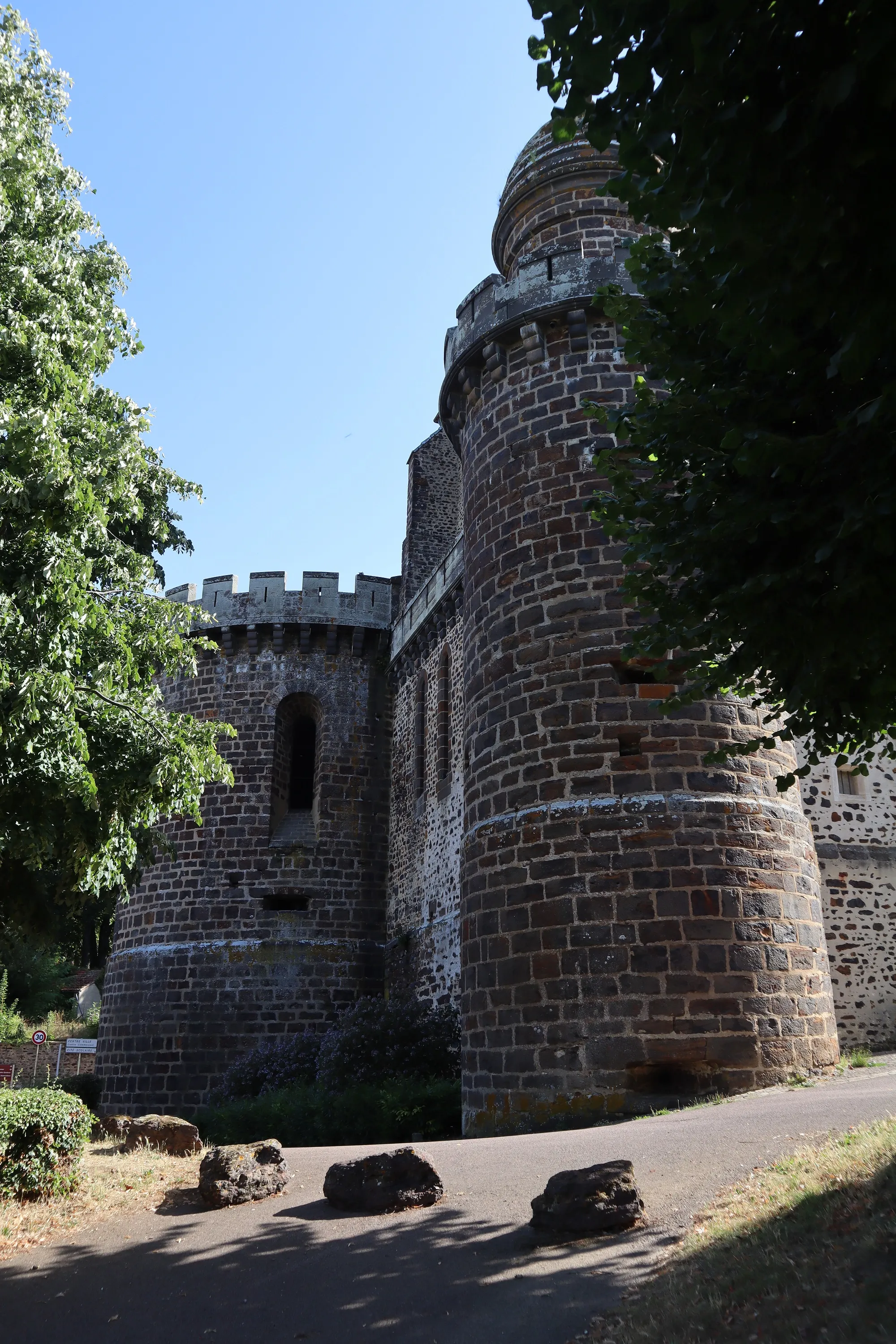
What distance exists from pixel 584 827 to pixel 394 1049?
5718 mm

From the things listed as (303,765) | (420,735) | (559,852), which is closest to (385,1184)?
(559,852)

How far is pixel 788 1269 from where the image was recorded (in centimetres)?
382

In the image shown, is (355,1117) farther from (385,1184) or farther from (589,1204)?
(589,1204)

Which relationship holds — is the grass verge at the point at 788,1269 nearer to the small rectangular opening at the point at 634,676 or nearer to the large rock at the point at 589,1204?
the large rock at the point at 589,1204

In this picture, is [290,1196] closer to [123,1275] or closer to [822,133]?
[123,1275]

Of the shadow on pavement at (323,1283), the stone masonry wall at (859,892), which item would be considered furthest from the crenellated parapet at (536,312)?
the shadow on pavement at (323,1283)

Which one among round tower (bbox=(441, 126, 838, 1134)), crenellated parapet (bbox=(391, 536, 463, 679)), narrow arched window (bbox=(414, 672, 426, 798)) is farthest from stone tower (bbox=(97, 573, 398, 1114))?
round tower (bbox=(441, 126, 838, 1134))

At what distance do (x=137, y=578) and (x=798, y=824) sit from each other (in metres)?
6.06

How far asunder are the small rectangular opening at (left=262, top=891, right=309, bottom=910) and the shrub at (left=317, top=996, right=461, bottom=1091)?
386cm

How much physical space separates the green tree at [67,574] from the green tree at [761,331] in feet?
11.4

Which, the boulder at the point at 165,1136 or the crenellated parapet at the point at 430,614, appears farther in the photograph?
the crenellated parapet at the point at 430,614

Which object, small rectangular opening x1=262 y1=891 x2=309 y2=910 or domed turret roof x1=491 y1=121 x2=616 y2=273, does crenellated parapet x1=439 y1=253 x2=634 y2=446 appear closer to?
domed turret roof x1=491 y1=121 x2=616 y2=273

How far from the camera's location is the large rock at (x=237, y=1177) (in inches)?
241

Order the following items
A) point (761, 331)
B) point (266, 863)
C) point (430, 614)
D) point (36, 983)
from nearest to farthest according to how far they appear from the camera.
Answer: point (761, 331) → point (430, 614) → point (266, 863) → point (36, 983)
